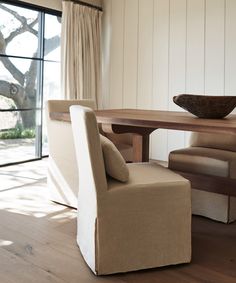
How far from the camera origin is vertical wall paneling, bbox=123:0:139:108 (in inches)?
206

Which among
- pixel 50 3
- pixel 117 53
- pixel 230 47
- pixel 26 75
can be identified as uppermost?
pixel 50 3

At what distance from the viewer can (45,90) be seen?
5.11m

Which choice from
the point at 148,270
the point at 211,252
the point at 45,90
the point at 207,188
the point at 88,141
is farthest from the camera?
the point at 45,90

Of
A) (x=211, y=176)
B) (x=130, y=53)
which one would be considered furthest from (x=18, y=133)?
(x=211, y=176)

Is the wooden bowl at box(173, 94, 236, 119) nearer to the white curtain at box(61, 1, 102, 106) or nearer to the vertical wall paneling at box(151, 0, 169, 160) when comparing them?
the vertical wall paneling at box(151, 0, 169, 160)

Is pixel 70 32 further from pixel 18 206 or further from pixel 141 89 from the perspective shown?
pixel 18 206

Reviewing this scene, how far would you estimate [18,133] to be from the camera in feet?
15.9

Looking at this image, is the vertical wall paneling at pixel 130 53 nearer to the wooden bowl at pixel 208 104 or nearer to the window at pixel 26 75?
the window at pixel 26 75

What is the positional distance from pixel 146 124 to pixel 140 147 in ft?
2.66

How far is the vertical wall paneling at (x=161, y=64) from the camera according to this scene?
4.89m

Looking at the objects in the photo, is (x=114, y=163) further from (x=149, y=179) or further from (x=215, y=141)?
(x=215, y=141)

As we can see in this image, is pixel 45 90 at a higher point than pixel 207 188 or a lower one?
higher

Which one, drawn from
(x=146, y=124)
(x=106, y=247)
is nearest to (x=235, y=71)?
(x=146, y=124)

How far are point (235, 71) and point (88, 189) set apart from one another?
10.1 ft
